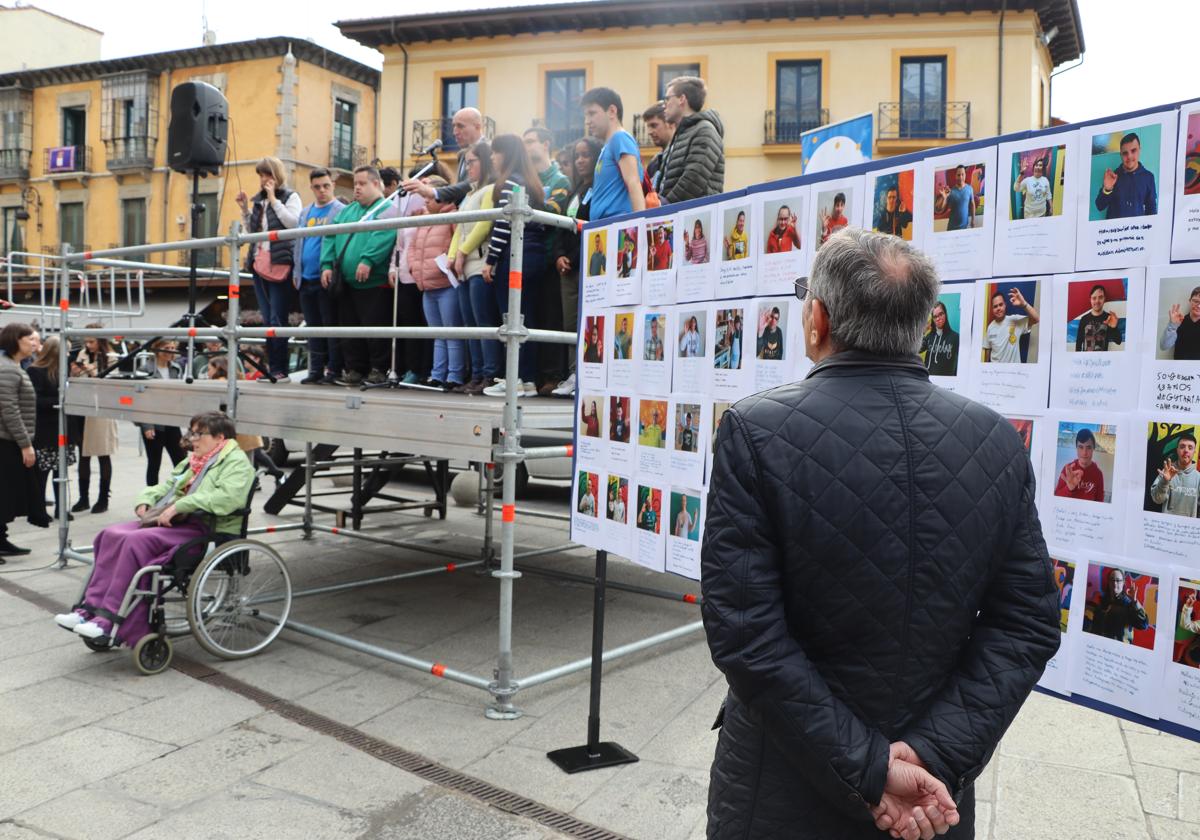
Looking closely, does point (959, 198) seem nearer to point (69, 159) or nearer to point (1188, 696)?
point (1188, 696)

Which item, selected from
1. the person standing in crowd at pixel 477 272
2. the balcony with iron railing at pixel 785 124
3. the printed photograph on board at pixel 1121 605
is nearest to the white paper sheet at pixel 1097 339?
the printed photograph on board at pixel 1121 605

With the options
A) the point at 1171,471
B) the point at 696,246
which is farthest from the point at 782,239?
the point at 1171,471

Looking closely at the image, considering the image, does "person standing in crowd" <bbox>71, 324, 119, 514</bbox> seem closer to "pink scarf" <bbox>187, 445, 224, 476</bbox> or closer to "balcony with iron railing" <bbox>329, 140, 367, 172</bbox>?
"pink scarf" <bbox>187, 445, 224, 476</bbox>

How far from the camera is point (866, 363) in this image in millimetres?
1744

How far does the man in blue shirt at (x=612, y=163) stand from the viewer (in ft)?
16.9

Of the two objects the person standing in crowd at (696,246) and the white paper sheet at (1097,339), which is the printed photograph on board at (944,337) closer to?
the white paper sheet at (1097,339)

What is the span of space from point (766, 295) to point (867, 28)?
23.8m

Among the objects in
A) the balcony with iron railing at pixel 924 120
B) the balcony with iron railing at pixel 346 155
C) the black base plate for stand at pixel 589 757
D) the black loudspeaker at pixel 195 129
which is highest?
the balcony with iron railing at pixel 346 155

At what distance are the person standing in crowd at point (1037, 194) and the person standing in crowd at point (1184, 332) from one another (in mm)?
371

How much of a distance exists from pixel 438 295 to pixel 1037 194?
4220 mm

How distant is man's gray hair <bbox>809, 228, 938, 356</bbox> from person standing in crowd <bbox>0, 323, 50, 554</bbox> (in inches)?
303

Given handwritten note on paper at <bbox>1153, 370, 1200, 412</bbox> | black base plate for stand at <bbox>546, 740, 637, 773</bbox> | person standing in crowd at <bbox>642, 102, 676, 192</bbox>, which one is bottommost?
black base plate for stand at <bbox>546, 740, 637, 773</bbox>

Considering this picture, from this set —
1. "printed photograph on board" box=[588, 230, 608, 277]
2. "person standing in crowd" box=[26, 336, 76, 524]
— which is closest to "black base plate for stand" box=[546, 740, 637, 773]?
"printed photograph on board" box=[588, 230, 608, 277]

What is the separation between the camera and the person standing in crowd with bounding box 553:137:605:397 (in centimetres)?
560
